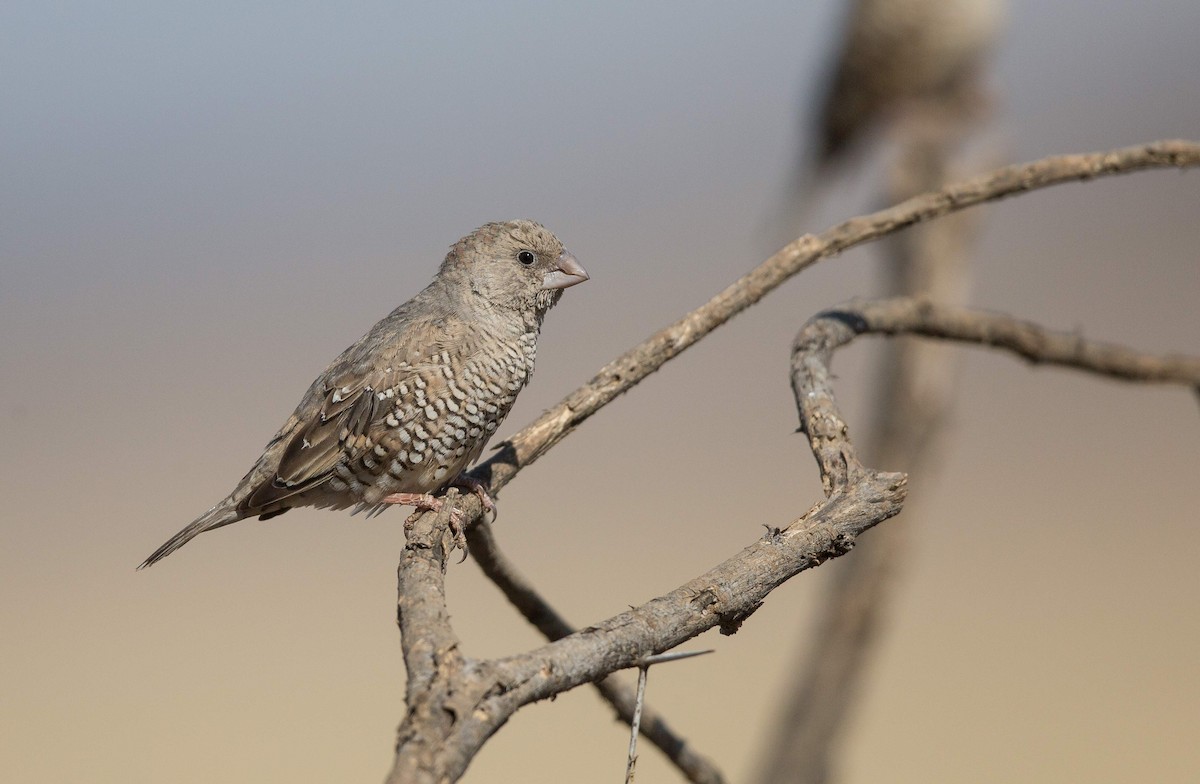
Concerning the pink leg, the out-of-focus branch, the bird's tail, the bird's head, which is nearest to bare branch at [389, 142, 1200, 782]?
the pink leg

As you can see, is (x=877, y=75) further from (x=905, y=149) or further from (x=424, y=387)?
(x=424, y=387)

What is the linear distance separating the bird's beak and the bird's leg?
0.92 m

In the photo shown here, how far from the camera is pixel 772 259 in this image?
4027 millimetres

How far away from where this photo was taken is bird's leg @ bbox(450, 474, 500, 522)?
4000mm

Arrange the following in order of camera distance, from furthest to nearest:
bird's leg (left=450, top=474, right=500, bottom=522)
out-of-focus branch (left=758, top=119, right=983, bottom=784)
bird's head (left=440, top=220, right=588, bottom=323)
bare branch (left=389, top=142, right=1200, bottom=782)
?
out-of-focus branch (left=758, top=119, right=983, bottom=784) < bird's head (left=440, top=220, right=588, bottom=323) < bird's leg (left=450, top=474, right=500, bottom=522) < bare branch (left=389, top=142, right=1200, bottom=782)

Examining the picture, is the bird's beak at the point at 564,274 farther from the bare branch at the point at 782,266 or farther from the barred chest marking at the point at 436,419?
the bare branch at the point at 782,266

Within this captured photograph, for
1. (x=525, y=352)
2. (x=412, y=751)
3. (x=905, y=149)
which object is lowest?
(x=412, y=751)

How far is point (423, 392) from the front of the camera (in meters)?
4.30

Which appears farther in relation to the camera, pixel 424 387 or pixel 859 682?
pixel 859 682

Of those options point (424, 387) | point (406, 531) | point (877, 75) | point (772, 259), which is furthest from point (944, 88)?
point (406, 531)

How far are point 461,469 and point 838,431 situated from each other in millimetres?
1674

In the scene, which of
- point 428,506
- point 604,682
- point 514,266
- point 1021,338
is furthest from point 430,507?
point 1021,338

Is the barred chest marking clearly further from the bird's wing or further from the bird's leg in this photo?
the bird's leg

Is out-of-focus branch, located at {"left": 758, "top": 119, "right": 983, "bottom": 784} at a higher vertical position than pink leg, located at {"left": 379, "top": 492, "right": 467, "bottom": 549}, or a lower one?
higher
